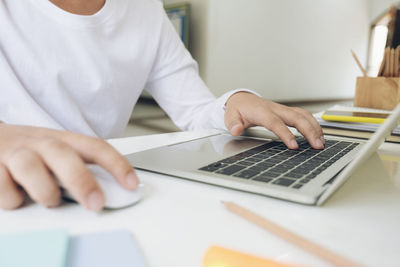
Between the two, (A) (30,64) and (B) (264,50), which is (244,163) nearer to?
(A) (30,64)

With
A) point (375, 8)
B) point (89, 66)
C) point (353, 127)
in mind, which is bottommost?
point (353, 127)

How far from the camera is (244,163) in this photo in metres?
0.38

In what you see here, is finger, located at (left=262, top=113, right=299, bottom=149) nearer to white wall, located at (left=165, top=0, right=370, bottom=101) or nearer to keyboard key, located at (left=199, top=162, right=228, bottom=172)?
keyboard key, located at (left=199, top=162, right=228, bottom=172)

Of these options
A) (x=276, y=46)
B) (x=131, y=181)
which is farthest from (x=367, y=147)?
(x=276, y=46)

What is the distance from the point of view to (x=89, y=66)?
68 centimetres

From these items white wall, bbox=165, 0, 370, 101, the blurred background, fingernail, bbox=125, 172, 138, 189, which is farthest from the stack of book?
white wall, bbox=165, 0, 370, 101

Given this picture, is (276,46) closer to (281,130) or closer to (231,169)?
(281,130)

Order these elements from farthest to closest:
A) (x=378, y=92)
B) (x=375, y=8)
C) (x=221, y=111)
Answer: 1. (x=375, y=8)
2. (x=378, y=92)
3. (x=221, y=111)

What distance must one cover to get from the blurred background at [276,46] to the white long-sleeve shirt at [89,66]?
4.39 ft

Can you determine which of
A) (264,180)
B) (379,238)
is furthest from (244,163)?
(379,238)

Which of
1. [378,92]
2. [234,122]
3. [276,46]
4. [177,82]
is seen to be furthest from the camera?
[276,46]

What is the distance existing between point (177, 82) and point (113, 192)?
0.65m

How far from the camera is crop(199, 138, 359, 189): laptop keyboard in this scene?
0.33m

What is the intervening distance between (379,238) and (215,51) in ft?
8.42
